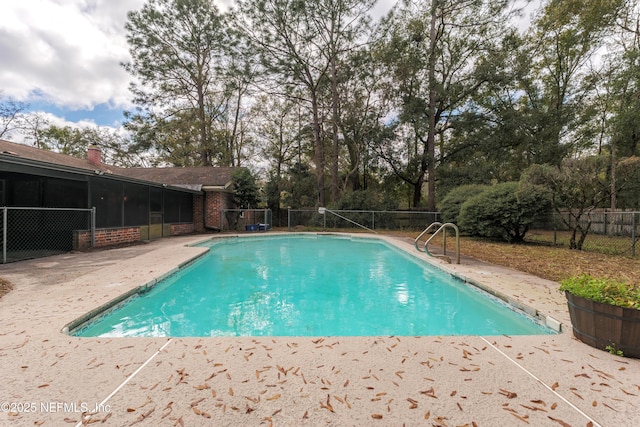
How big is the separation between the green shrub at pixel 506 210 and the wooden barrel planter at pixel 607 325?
8727 millimetres

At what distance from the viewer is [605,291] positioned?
2424 millimetres

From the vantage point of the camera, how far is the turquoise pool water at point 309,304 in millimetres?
3541

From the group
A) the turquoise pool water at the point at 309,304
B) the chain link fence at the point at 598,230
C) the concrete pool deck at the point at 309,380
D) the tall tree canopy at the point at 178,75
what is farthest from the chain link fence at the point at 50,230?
the chain link fence at the point at 598,230

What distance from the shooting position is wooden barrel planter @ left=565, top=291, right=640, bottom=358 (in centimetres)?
225

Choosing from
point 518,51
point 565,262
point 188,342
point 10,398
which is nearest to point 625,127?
point 518,51

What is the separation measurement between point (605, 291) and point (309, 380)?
8.75 feet

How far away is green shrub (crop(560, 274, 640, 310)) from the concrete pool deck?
47 cm

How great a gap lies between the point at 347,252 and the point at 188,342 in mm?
7501

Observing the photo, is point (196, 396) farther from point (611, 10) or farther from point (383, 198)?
point (611, 10)

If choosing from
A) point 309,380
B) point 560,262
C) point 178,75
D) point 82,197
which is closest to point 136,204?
point 82,197

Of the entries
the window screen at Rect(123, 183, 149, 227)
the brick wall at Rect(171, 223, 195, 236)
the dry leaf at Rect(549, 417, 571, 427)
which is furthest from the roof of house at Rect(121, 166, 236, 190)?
the dry leaf at Rect(549, 417, 571, 427)

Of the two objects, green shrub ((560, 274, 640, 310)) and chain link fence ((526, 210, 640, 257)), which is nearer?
green shrub ((560, 274, 640, 310))

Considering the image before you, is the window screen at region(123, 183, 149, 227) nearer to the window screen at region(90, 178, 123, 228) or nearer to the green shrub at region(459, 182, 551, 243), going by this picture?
the window screen at region(90, 178, 123, 228)

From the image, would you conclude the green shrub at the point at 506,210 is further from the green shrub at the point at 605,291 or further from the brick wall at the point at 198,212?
the brick wall at the point at 198,212
